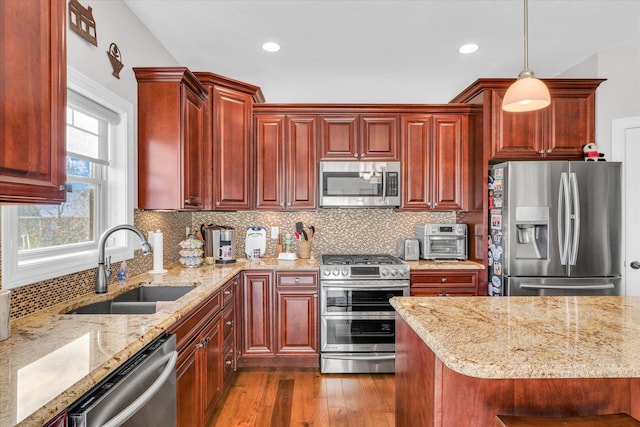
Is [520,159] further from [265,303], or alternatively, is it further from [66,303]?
[66,303]

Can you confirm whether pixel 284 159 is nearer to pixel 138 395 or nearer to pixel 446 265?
pixel 446 265

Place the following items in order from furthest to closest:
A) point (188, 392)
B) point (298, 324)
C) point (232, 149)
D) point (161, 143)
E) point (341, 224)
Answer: point (341, 224) < point (232, 149) < point (298, 324) < point (161, 143) < point (188, 392)

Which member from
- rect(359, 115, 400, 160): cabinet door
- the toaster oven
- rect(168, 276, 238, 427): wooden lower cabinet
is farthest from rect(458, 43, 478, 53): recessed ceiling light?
rect(168, 276, 238, 427): wooden lower cabinet

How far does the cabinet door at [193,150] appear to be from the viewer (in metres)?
2.59

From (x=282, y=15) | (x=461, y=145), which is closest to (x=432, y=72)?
(x=461, y=145)

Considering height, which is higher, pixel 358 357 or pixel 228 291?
pixel 228 291

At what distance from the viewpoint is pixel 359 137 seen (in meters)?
3.39

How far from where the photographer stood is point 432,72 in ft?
11.4

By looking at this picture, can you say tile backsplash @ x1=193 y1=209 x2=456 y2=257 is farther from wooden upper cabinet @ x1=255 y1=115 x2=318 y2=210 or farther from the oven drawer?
the oven drawer

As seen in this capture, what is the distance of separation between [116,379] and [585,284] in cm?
325

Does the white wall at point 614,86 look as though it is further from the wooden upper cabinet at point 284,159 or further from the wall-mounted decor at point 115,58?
the wall-mounted decor at point 115,58

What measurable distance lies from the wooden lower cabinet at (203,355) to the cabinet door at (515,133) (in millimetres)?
2565

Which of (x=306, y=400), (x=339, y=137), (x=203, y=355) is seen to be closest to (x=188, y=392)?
(x=203, y=355)

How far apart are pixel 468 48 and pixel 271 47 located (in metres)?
1.65
